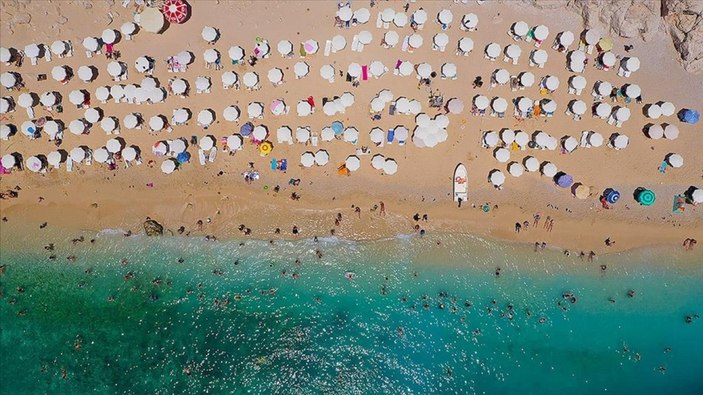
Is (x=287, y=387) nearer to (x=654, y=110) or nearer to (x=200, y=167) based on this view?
(x=200, y=167)

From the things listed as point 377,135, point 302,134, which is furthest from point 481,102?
point 302,134

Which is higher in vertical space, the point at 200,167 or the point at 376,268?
the point at 200,167

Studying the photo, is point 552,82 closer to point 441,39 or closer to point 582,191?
point 582,191

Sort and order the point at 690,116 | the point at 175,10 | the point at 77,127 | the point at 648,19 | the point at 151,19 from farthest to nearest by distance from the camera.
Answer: the point at 690,116
the point at 77,127
the point at 175,10
the point at 151,19
the point at 648,19

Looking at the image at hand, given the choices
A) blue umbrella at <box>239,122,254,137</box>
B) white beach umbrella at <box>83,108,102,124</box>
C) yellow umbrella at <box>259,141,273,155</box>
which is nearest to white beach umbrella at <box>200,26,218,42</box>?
blue umbrella at <box>239,122,254,137</box>

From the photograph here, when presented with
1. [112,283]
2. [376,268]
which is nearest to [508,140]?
[376,268]

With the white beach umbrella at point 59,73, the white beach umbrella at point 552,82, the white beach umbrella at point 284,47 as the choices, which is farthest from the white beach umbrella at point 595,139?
the white beach umbrella at point 59,73
